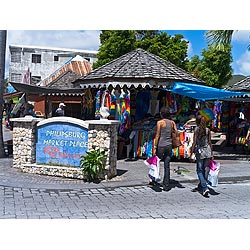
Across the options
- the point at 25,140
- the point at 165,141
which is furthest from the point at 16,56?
the point at 165,141

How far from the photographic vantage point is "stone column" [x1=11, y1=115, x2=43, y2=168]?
967 centimetres

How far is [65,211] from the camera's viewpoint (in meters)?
6.25

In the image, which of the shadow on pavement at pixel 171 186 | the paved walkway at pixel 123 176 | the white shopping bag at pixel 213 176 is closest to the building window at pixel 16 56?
the paved walkway at pixel 123 176

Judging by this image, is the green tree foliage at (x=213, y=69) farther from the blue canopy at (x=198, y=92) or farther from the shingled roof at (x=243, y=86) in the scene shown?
the blue canopy at (x=198, y=92)

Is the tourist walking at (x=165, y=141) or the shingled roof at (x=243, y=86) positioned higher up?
the shingled roof at (x=243, y=86)

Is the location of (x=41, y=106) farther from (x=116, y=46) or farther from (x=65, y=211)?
(x=65, y=211)

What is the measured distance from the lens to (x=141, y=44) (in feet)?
88.6

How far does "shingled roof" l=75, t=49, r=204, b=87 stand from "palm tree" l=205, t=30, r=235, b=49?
195 centimetres

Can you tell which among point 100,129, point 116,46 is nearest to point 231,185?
point 100,129

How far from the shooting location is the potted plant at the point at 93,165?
8508 millimetres

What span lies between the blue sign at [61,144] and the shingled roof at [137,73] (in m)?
3.11

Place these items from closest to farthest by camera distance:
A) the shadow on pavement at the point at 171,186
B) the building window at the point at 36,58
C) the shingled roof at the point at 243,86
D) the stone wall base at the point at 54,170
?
the shadow on pavement at the point at 171,186 → the stone wall base at the point at 54,170 → the shingled roof at the point at 243,86 → the building window at the point at 36,58

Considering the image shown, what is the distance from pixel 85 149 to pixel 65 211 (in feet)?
9.23

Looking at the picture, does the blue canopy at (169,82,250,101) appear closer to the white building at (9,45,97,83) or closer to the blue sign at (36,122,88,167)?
the blue sign at (36,122,88,167)
